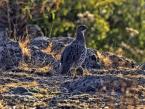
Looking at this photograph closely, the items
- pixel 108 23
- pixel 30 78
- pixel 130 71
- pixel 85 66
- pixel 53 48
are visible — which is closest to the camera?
pixel 30 78

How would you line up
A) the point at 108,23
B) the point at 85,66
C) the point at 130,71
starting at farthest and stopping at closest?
the point at 108,23 < the point at 85,66 < the point at 130,71

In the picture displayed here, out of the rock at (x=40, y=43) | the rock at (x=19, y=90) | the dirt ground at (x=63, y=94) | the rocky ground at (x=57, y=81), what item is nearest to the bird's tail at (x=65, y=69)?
the rocky ground at (x=57, y=81)

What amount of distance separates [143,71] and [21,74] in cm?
191

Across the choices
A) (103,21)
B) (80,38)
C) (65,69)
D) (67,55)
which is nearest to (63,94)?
(65,69)

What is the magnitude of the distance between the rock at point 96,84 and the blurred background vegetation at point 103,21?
A: 11922 mm

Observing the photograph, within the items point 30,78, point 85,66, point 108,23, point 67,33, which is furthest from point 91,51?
point 108,23

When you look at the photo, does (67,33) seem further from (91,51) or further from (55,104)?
(55,104)

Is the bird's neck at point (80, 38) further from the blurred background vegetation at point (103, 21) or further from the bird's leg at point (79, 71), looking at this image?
the blurred background vegetation at point (103, 21)

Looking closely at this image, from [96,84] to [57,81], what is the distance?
1.22 meters

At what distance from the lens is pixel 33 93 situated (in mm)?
9891

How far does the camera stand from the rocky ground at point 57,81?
919cm

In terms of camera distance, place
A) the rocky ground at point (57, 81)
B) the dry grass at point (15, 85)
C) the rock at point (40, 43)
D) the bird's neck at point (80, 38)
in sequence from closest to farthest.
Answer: the rocky ground at point (57, 81)
the dry grass at point (15, 85)
the bird's neck at point (80, 38)
the rock at point (40, 43)

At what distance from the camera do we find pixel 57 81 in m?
11.0

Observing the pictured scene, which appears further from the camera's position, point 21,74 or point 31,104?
point 21,74
